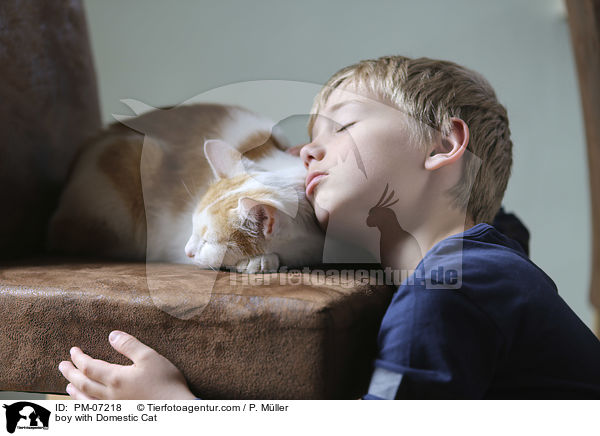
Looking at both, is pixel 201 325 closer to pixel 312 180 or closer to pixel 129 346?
pixel 129 346

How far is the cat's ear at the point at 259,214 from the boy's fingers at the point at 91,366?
0.24 meters

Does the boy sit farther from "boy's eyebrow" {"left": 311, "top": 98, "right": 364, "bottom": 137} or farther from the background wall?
the background wall

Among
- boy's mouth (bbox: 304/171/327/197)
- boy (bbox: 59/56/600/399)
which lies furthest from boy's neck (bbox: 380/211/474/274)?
boy's mouth (bbox: 304/171/327/197)

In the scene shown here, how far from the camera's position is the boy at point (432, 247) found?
48 cm

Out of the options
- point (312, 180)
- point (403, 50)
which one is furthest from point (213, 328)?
point (403, 50)

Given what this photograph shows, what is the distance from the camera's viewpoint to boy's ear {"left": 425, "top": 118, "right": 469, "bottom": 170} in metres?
0.62

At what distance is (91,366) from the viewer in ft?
1.79

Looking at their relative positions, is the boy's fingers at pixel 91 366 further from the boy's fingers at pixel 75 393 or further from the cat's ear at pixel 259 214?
the cat's ear at pixel 259 214

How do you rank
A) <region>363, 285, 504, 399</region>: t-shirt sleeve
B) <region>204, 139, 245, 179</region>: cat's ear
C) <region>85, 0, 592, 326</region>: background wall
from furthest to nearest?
1. <region>85, 0, 592, 326</region>: background wall
2. <region>204, 139, 245, 179</region>: cat's ear
3. <region>363, 285, 504, 399</region>: t-shirt sleeve

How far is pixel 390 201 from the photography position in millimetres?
630

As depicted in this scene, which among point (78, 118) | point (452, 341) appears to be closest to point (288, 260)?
point (452, 341)

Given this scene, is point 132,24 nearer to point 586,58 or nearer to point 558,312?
point 586,58
